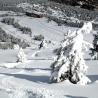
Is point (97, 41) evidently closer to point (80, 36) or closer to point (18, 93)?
point (80, 36)

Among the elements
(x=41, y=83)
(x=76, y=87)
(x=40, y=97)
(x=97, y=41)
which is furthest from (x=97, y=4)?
(x=97, y=41)

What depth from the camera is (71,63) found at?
28766mm

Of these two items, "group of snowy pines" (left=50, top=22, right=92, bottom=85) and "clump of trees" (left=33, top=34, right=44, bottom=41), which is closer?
"group of snowy pines" (left=50, top=22, right=92, bottom=85)

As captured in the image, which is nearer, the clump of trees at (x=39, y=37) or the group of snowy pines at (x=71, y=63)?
the group of snowy pines at (x=71, y=63)

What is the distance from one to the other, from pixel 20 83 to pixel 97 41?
2680 cm

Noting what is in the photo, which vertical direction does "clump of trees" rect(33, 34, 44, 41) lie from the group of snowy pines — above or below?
below

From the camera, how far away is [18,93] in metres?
24.9

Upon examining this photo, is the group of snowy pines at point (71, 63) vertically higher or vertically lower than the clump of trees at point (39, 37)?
higher

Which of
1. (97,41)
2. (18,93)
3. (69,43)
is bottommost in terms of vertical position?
(97,41)

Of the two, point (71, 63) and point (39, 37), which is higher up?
point (71, 63)

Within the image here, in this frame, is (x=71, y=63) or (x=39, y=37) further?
(x=39, y=37)

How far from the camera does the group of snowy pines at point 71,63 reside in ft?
94.1

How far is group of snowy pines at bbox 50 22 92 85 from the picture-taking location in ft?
94.1

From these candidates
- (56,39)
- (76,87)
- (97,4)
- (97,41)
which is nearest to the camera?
(97,4)
